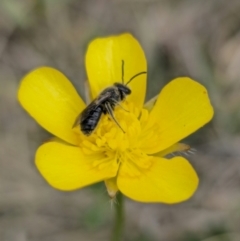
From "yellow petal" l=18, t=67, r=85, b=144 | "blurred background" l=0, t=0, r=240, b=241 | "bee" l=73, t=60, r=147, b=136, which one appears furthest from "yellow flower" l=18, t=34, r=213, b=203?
"blurred background" l=0, t=0, r=240, b=241

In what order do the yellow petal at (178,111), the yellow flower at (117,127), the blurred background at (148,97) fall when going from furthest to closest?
the blurred background at (148,97) → the yellow petal at (178,111) → the yellow flower at (117,127)

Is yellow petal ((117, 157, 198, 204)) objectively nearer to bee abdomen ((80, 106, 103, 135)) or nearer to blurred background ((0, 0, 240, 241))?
bee abdomen ((80, 106, 103, 135))

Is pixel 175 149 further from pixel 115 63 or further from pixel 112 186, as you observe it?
pixel 115 63

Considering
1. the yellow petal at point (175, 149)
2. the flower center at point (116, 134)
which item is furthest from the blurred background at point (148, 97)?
the yellow petal at point (175, 149)

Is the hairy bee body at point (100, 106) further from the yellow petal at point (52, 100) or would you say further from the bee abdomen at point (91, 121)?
the yellow petal at point (52, 100)

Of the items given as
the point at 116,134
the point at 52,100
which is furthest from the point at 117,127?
the point at 52,100

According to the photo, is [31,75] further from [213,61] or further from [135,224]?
[213,61]
